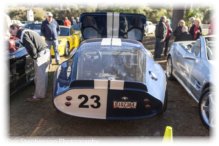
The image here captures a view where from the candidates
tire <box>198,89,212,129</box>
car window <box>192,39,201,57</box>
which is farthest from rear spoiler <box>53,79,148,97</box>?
car window <box>192,39,201,57</box>

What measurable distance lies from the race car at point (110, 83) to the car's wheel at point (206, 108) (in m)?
0.57

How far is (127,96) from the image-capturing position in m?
4.04

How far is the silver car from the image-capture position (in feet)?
Answer: 14.6

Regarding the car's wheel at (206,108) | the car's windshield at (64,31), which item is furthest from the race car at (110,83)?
the car's windshield at (64,31)

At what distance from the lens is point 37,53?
5461 mm

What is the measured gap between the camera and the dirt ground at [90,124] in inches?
169

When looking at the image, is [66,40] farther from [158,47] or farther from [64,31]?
[158,47]

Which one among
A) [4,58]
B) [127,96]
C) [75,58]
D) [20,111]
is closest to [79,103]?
[127,96]

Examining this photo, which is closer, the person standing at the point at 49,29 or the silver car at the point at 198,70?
the silver car at the point at 198,70

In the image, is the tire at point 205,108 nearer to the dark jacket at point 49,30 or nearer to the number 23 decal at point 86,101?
the number 23 decal at point 86,101

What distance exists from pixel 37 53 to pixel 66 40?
4.31 metres

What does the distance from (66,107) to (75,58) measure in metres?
0.99

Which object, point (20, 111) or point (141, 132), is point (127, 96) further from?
point (20, 111)

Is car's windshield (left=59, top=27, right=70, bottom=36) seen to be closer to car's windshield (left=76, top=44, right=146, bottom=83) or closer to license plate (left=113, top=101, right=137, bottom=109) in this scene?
car's windshield (left=76, top=44, right=146, bottom=83)
